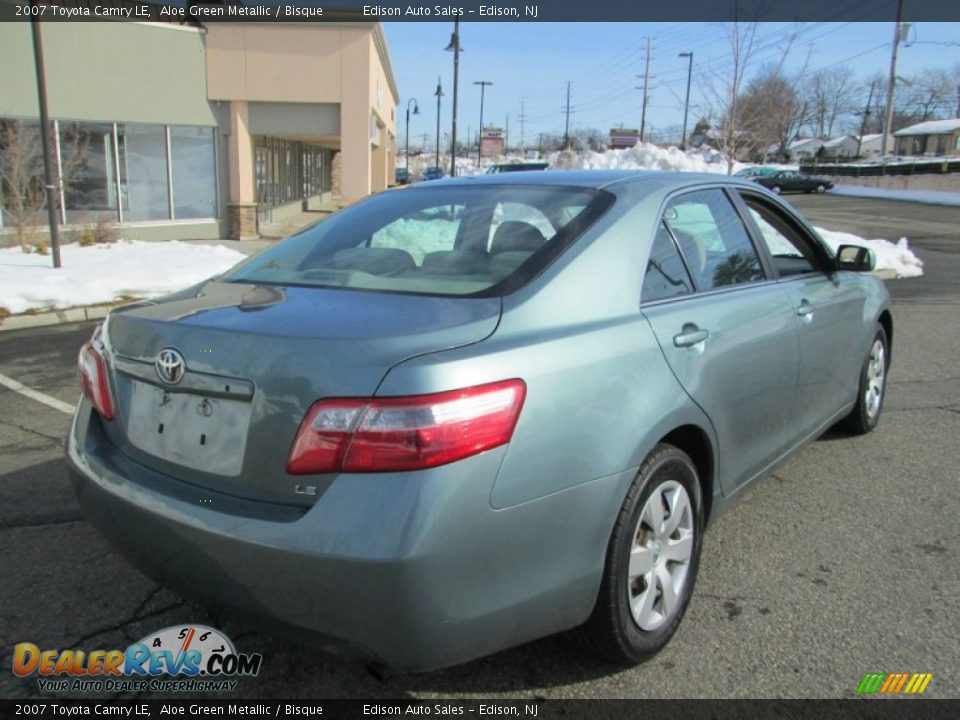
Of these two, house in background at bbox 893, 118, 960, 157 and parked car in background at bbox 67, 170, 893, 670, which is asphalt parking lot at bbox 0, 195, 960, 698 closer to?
parked car in background at bbox 67, 170, 893, 670

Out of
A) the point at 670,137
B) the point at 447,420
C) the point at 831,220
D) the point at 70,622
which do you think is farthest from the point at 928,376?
the point at 670,137

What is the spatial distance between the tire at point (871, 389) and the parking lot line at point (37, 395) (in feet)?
16.5

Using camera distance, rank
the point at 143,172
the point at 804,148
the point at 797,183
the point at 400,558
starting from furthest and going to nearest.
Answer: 1. the point at 804,148
2. the point at 797,183
3. the point at 143,172
4. the point at 400,558

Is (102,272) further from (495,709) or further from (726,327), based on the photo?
(495,709)

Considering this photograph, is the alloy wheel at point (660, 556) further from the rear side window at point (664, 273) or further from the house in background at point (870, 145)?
the house in background at point (870, 145)

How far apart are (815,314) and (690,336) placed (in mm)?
1343

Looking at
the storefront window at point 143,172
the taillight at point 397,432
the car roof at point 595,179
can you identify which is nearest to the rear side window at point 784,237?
the car roof at point 595,179

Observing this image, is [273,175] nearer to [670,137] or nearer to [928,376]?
[928,376]

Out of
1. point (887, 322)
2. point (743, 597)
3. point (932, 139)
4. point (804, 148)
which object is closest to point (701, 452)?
point (743, 597)

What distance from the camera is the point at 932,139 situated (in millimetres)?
81750

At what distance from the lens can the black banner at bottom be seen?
2312 millimetres

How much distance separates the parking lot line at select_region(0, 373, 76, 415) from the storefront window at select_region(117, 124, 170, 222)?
1152 centimetres

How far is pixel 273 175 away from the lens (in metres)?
22.5

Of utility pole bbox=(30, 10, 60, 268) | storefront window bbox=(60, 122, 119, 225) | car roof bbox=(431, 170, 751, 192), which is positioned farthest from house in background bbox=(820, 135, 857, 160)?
car roof bbox=(431, 170, 751, 192)
